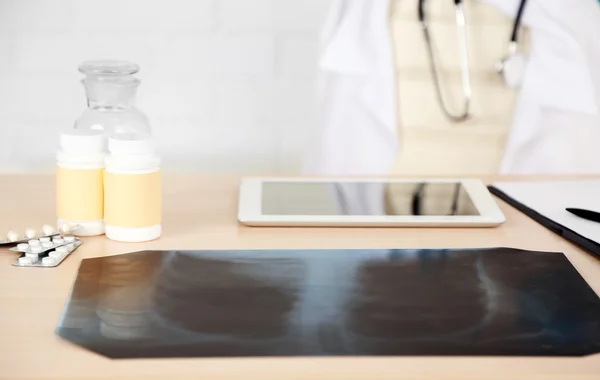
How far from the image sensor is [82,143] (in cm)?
85

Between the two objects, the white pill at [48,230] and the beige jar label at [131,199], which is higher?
the beige jar label at [131,199]

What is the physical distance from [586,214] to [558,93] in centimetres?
56

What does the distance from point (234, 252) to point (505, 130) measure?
0.82 m

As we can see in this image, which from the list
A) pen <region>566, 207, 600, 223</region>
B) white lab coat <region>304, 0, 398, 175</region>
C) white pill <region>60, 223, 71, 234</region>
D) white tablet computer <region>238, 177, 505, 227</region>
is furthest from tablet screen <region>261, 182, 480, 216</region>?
white lab coat <region>304, 0, 398, 175</region>

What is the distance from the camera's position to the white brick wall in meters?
1.43

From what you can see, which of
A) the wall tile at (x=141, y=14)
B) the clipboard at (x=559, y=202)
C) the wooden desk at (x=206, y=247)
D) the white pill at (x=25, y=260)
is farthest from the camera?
the wall tile at (x=141, y=14)

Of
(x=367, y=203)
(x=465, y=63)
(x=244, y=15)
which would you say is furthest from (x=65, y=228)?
(x=465, y=63)

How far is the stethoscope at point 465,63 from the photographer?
1424 millimetres

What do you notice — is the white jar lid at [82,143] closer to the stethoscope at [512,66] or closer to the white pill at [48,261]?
the white pill at [48,261]

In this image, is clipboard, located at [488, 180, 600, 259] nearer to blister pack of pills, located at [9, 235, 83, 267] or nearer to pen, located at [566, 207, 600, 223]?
pen, located at [566, 207, 600, 223]

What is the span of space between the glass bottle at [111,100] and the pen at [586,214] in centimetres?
51

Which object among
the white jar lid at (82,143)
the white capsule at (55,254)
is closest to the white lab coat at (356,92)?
the white jar lid at (82,143)

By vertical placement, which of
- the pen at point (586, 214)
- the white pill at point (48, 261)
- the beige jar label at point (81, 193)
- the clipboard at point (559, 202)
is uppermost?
the beige jar label at point (81, 193)

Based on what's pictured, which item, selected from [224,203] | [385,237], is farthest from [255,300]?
[224,203]
